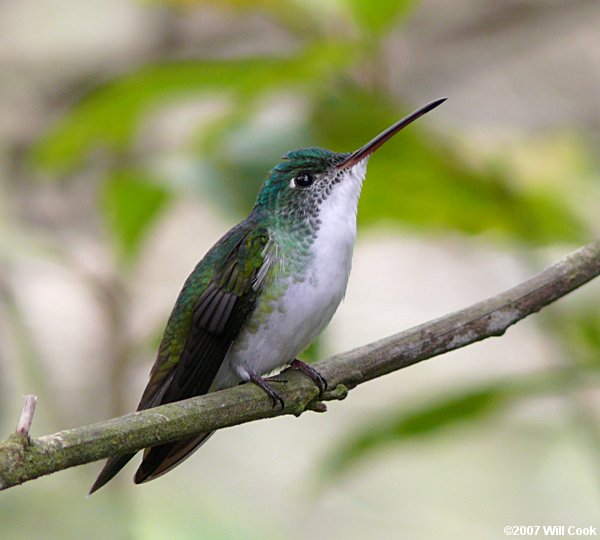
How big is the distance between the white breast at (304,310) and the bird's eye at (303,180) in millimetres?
140

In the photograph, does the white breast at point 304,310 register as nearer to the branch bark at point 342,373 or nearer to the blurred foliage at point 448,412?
the branch bark at point 342,373

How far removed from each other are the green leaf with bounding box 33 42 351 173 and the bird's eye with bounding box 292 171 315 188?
0.47 metres

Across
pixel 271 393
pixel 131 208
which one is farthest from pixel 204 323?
pixel 131 208

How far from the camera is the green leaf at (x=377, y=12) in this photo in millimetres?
2830

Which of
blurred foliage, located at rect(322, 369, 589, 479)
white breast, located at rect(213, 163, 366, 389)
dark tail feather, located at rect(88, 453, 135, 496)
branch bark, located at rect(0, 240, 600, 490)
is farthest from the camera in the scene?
blurred foliage, located at rect(322, 369, 589, 479)

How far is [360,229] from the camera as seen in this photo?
3109mm

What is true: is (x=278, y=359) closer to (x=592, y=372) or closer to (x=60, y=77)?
(x=592, y=372)

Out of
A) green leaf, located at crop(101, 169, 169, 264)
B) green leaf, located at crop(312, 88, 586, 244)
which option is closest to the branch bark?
green leaf, located at crop(312, 88, 586, 244)

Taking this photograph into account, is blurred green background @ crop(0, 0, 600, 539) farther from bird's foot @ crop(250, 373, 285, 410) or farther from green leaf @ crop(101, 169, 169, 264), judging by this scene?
bird's foot @ crop(250, 373, 285, 410)

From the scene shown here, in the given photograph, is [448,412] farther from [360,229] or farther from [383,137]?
[383,137]

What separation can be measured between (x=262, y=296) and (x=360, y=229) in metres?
0.83

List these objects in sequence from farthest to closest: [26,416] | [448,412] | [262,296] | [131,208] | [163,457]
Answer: [131,208] < [448,412] < [262,296] < [163,457] < [26,416]

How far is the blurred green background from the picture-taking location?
2994 millimetres

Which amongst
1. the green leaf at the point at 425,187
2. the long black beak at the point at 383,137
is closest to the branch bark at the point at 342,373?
the long black beak at the point at 383,137
